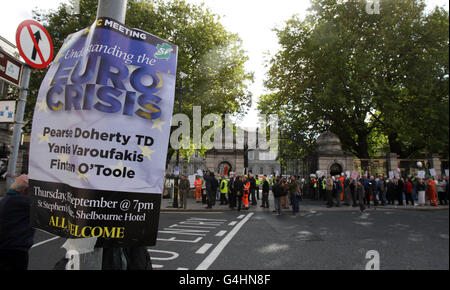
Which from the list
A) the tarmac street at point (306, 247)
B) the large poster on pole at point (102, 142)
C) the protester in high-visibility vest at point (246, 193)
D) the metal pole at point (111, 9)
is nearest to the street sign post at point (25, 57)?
the large poster on pole at point (102, 142)

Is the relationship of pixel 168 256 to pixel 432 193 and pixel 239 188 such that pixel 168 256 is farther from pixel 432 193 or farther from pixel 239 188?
pixel 239 188

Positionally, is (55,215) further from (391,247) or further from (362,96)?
(362,96)

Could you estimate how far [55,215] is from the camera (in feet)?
5.17

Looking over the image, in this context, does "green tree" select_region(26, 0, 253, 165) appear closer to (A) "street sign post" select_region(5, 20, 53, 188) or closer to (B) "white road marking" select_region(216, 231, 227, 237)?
(B) "white road marking" select_region(216, 231, 227, 237)

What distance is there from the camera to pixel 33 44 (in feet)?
10.2

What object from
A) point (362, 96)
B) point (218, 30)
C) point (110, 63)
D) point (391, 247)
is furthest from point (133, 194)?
point (218, 30)

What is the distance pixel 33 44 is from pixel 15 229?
7.02 ft

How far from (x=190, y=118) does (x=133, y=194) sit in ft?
64.5

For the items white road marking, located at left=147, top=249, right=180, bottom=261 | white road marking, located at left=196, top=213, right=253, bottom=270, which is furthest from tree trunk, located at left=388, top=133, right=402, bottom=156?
white road marking, located at left=147, top=249, right=180, bottom=261

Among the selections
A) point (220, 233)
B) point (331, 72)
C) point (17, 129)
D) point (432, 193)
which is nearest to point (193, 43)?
point (331, 72)

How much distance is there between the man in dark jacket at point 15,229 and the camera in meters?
2.77

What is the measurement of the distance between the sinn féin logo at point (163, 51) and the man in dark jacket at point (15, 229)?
8.02 ft

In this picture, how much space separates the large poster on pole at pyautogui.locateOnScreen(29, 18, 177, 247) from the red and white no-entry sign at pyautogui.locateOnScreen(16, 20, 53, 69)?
1.84 metres

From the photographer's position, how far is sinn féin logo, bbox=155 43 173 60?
5.72ft
